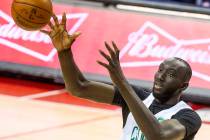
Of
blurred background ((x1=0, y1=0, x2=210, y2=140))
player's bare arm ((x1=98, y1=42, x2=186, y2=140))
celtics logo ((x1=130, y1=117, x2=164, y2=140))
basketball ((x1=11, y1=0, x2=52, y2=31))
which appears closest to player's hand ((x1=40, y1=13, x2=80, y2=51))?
basketball ((x1=11, y1=0, x2=52, y2=31))

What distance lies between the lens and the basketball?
180 inches

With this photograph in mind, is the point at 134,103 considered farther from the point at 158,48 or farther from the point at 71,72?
the point at 158,48

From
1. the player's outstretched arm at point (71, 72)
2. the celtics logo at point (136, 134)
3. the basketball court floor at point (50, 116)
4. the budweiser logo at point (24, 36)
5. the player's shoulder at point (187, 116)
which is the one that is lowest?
the basketball court floor at point (50, 116)

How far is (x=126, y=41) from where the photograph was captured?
8812mm

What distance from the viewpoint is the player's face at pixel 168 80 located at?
4301 mm

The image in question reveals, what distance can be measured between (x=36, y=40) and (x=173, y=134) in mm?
5309

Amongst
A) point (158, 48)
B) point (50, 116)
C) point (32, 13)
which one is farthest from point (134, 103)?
point (158, 48)

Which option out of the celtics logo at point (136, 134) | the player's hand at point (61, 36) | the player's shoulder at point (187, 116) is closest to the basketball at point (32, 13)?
the player's hand at point (61, 36)

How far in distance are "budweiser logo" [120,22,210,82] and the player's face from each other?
13.6 feet

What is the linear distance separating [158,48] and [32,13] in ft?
14.1

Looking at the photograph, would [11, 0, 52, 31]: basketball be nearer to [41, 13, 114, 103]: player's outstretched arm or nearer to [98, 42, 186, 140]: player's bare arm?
[41, 13, 114, 103]: player's outstretched arm

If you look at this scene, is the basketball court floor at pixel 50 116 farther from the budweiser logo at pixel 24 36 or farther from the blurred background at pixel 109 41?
the budweiser logo at pixel 24 36

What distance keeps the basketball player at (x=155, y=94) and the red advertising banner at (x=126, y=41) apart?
13.1 feet

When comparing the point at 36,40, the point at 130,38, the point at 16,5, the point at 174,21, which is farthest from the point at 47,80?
the point at 16,5
